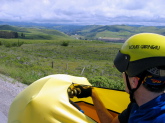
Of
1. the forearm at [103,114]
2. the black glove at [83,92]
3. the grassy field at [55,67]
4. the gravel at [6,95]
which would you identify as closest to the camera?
the forearm at [103,114]

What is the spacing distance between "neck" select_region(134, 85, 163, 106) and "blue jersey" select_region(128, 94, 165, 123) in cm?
3

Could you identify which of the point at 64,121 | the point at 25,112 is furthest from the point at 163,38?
the point at 25,112

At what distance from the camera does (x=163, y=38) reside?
1.58 meters

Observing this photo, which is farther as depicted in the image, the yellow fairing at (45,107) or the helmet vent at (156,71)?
the yellow fairing at (45,107)

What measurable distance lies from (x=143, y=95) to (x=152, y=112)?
155 mm

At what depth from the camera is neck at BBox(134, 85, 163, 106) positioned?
1.43m

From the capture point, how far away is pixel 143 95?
1479mm

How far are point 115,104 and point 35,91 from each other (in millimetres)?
1294

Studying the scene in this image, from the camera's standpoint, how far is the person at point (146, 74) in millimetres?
1395

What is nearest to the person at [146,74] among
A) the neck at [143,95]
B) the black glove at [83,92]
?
the neck at [143,95]

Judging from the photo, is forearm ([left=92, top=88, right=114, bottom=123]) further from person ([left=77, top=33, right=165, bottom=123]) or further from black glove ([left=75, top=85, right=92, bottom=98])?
person ([left=77, top=33, right=165, bottom=123])

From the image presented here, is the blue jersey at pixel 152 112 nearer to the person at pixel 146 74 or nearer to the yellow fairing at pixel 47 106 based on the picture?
the person at pixel 146 74

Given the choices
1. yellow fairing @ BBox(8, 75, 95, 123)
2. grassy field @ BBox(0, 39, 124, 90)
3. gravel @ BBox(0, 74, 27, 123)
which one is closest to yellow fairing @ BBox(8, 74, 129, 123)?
yellow fairing @ BBox(8, 75, 95, 123)

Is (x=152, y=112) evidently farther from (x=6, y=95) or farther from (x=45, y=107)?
(x=6, y=95)
